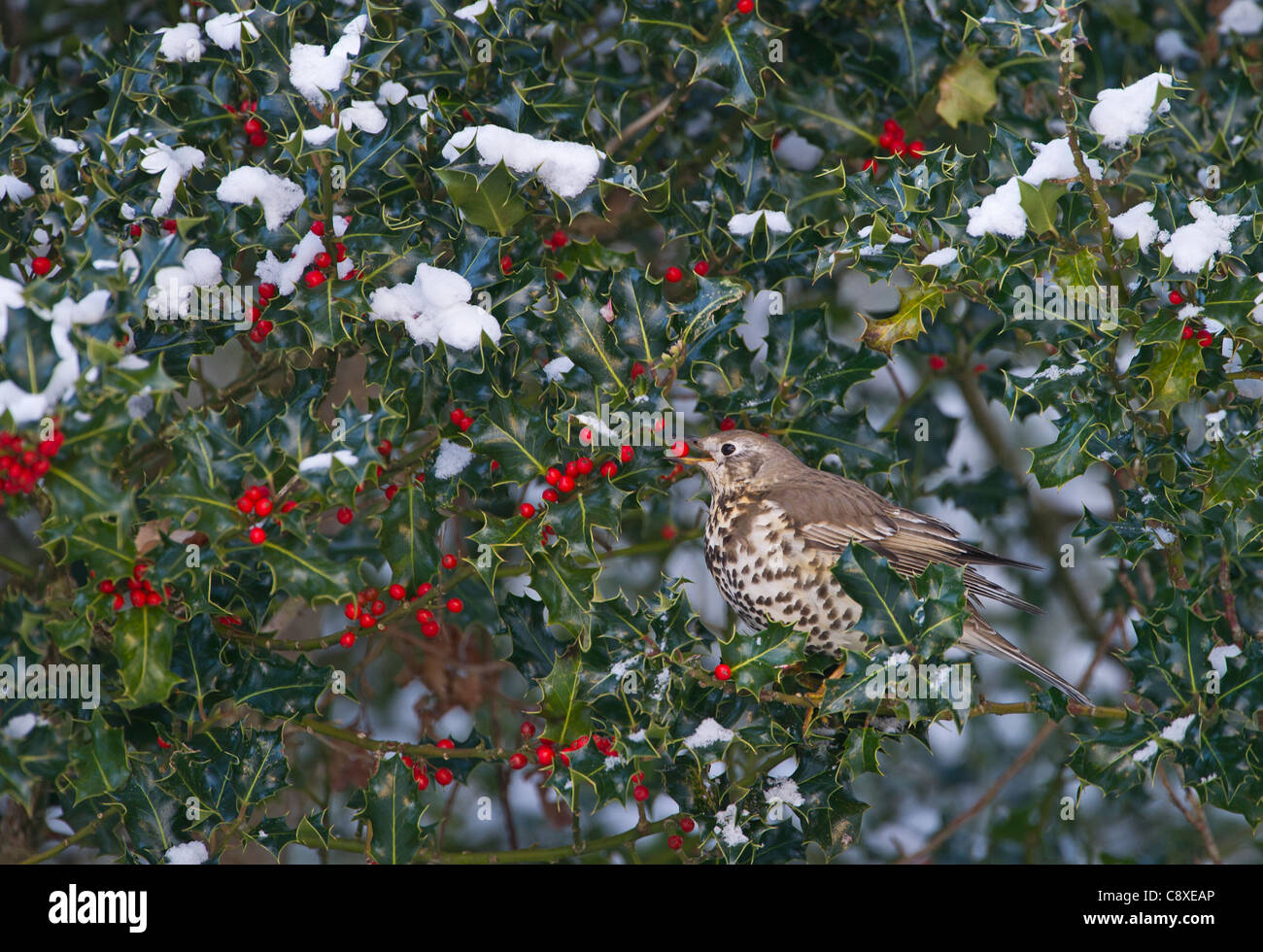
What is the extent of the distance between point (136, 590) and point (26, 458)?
390 mm

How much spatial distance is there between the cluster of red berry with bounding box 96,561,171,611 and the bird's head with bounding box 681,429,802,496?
4.57ft

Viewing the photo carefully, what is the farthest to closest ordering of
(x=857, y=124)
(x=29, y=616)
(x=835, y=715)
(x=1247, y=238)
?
1. (x=857, y=124)
2. (x=835, y=715)
3. (x=1247, y=238)
4. (x=29, y=616)

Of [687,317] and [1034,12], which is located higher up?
[1034,12]

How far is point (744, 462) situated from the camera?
3.48 metres

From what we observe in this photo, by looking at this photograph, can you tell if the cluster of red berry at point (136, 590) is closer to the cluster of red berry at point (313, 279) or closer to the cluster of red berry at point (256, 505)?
the cluster of red berry at point (256, 505)

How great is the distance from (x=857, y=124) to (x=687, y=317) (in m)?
1.15

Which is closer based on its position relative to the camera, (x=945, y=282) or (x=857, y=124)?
(x=945, y=282)

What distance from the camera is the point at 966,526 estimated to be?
495 cm

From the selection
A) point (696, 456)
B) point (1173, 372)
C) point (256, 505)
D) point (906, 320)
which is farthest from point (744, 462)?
point (256, 505)

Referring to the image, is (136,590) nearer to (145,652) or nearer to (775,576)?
(145,652)

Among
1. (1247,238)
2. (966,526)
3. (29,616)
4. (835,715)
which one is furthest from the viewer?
(966,526)

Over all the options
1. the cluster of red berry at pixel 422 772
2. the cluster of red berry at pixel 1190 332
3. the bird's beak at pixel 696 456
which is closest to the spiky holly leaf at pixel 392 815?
the cluster of red berry at pixel 422 772
